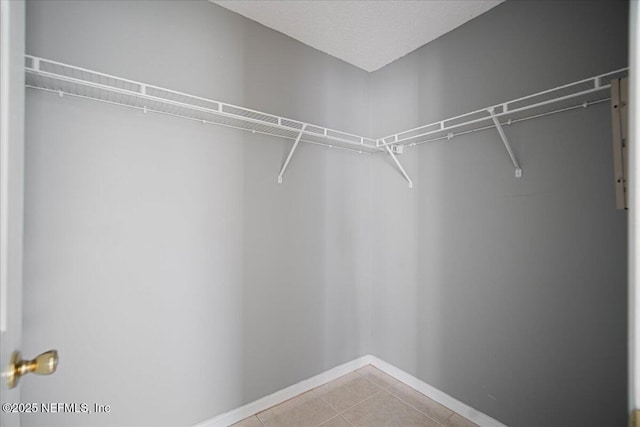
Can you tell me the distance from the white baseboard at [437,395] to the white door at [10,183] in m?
2.08

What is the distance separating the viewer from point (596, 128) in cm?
131

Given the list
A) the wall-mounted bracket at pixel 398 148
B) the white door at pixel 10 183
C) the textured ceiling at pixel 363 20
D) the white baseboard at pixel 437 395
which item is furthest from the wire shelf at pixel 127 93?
the white baseboard at pixel 437 395

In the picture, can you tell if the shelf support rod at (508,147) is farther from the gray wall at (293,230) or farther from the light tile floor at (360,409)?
the light tile floor at (360,409)

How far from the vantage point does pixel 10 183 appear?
683mm

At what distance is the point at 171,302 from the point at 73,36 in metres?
1.34

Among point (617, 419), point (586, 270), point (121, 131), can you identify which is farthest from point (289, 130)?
point (617, 419)

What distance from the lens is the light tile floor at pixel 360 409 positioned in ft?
5.66

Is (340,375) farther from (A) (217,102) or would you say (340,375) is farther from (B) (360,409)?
(A) (217,102)

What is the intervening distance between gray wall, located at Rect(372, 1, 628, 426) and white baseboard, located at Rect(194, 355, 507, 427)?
0.19 feet

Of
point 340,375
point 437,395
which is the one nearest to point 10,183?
point 340,375

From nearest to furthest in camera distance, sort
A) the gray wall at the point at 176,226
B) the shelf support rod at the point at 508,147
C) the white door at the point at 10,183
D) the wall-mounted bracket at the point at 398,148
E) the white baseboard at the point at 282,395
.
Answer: the white door at the point at 10,183 → the gray wall at the point at 176,226 → the shelf support rod at the point at 508,147 → the white baseboard at the point at 282,395 → the wall-mounted bracket at the point at 398,148

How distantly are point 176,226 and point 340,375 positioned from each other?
5.41 feet

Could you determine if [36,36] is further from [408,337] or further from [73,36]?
[408,337]

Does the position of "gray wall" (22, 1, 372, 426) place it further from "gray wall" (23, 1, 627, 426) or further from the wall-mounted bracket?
the wall-mounted bracket
